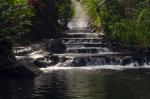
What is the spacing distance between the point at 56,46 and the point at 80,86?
1953 cm

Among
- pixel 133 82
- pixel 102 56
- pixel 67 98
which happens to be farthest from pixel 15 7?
pixel 67 98

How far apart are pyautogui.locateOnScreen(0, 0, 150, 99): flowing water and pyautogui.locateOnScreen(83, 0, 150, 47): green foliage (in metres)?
1.82

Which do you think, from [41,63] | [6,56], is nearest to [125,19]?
[41,63]

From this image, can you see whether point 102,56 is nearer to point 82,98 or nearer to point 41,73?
point 41,73

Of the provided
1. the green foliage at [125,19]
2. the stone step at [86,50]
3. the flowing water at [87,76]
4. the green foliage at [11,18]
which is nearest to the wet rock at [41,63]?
the flowing water at [87,76]

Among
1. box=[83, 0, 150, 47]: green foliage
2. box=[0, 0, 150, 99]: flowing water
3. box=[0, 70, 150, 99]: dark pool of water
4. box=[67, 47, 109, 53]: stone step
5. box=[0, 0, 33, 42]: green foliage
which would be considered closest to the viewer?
box=[0, 70, 150, 99]: dark pool of water

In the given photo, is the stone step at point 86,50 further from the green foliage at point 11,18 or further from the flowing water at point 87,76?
the green foliage at point 11,18

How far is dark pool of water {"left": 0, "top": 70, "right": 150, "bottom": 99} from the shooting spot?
105 ft

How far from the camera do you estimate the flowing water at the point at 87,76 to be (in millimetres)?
32562

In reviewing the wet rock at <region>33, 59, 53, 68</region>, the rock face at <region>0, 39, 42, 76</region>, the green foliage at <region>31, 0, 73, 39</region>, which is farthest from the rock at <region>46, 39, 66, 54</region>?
the rock face at <region>0, 39, 42, 76</region>

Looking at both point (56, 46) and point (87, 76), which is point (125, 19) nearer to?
point (56, 46)

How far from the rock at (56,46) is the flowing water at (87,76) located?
0.60 m

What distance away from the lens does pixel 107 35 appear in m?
57.2

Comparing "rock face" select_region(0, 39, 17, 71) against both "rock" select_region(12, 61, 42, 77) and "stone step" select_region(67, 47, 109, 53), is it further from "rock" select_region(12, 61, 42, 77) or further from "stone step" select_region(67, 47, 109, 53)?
"stone step" select_region(67, 47, 109, 53)
